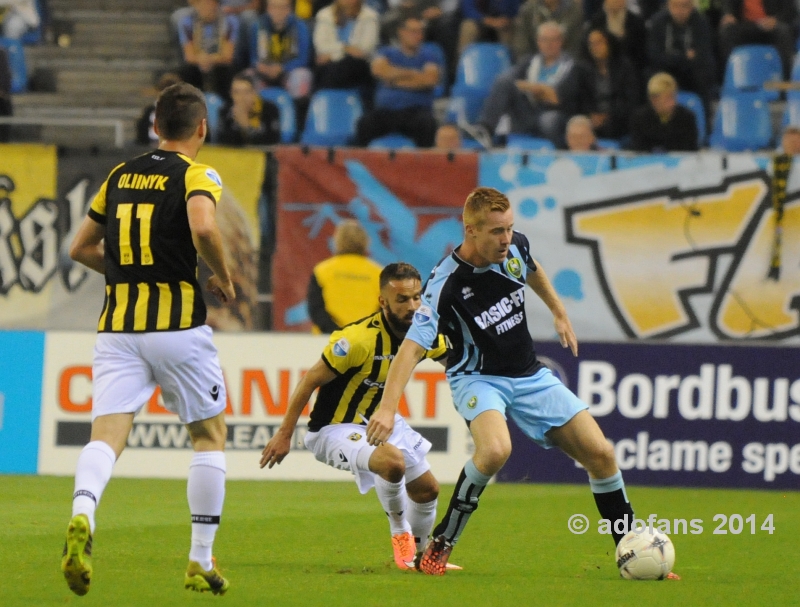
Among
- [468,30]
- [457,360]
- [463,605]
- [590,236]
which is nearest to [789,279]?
[590,236]

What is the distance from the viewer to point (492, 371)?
21.2ft

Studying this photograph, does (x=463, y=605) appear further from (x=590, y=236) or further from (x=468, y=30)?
(x=468, y=30)

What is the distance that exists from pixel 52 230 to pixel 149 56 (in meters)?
5.39

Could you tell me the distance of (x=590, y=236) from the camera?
12.7 meters

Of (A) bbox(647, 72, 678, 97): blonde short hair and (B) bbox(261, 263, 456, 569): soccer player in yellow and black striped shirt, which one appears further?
(A) bbox(647, 72, 678, 97): blonde short hair

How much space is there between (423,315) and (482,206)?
0.57m

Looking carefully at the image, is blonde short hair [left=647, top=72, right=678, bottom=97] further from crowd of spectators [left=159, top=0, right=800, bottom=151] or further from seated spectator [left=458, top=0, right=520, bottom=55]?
seated spectator [left=458, top=0, right=520, bottom=55]

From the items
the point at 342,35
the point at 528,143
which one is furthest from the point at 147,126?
the point at 528,143

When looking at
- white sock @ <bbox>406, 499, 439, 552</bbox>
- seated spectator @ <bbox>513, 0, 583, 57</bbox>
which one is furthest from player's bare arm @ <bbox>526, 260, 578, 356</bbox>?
seated spectator @ <bbox>513, 0, 583, 57</bbox>

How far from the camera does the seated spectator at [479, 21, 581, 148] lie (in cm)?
1411

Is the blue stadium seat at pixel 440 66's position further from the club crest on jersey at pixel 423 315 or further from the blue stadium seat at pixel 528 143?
the club crest on jersey at pixel 423 315

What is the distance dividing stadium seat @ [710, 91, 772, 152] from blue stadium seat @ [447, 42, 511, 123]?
8.13 ft

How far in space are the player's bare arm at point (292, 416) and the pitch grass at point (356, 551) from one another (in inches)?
21.7

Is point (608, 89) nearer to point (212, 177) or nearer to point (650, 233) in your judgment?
point (650, 233)
